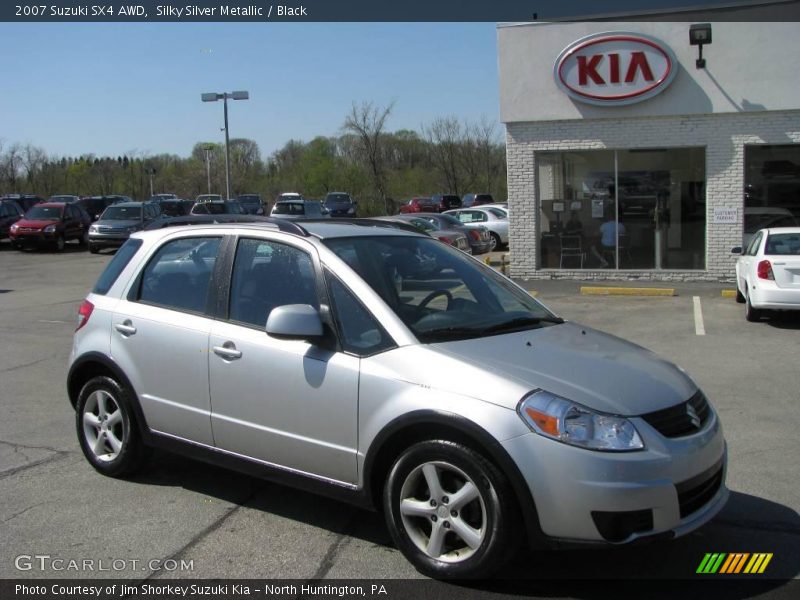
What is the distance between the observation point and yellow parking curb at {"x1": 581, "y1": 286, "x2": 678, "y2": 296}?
49.5 ft

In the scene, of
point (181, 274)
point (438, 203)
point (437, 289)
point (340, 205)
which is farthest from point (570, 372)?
point (438, 203)

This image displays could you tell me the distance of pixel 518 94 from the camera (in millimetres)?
17016

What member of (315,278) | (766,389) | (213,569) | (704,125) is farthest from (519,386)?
(704,125)

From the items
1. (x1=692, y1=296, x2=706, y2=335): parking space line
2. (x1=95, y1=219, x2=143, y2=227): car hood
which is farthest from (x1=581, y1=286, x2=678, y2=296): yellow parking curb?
(x1=95, y1=219, x2=143, y2=227): car hood

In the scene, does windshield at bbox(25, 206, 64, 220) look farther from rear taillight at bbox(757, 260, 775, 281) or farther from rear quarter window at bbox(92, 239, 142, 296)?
rear quarter window at bbox(92, 239, 142, 296)

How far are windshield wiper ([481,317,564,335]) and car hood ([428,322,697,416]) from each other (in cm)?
8

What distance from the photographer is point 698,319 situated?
12.2m

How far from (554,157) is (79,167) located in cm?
6367

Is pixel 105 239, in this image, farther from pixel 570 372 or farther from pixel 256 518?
pixel 570 372

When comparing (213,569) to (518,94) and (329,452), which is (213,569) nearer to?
(329,452)

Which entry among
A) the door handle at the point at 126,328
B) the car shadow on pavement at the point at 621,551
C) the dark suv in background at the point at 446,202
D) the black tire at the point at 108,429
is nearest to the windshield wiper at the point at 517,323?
the car shadow on pavement at the point at 621,551

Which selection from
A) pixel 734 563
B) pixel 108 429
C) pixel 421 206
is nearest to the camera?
pixel 734 563

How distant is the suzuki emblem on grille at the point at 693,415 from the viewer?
383 cm

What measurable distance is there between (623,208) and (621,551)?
45.2 ft
